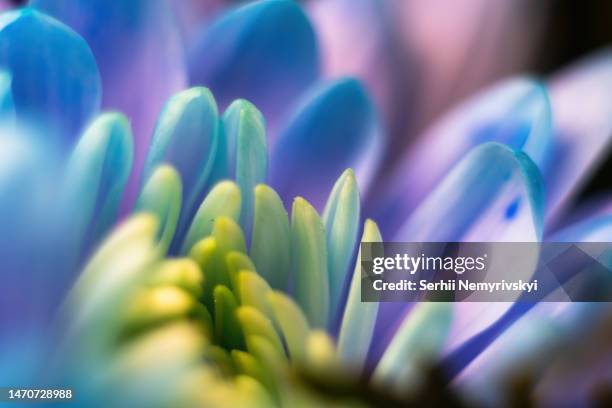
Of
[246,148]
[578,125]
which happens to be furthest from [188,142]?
[578,125]

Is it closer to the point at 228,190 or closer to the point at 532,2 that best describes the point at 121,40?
the point at 228,190

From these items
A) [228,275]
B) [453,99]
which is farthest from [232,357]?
[453,99]

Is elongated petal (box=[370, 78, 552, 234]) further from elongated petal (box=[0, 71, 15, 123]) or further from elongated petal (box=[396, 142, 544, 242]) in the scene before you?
elongated petal (box=[0, 71, 15, 123])

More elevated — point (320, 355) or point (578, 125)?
point (578, 125)

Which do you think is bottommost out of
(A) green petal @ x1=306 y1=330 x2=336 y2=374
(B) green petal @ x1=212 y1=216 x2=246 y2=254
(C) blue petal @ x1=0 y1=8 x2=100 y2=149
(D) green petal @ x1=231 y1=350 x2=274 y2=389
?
(A) green petal @ x1=306 y1=330 x2=336 y2=374

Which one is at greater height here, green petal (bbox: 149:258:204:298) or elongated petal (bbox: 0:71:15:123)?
elongated petal (bbox: 0:71:15:123)

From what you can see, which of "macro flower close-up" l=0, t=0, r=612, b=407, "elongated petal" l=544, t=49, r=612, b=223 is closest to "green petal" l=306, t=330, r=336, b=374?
"macro flower close-up" l=0, t=0, r=612, b=407

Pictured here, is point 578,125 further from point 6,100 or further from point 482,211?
point 6,100
